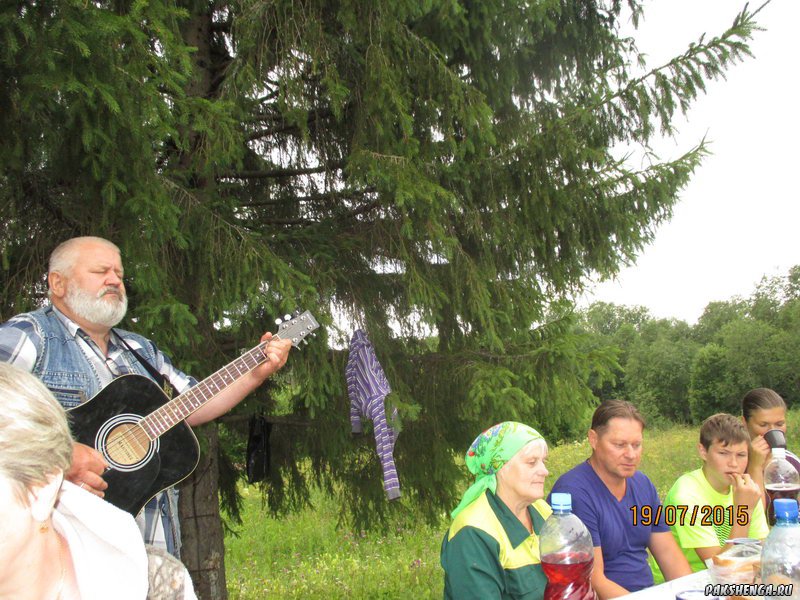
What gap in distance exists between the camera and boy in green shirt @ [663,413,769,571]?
124 inches

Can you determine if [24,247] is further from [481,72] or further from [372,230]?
[481,72]

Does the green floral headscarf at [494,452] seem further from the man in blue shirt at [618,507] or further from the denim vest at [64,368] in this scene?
the denim vest at [64,368]

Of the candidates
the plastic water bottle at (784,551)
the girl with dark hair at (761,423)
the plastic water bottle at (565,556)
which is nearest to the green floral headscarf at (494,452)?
the plastic water bottle at (565,556)

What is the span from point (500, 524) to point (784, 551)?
0.90 metres

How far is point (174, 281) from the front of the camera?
3.83m

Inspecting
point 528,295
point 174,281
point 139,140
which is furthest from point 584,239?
point 139,140

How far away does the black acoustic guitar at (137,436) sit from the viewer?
8.29 feet

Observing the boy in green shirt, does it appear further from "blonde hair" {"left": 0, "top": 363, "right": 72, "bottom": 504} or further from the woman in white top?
"blonde hair" {"left": 0, "top": 363, "right": 72, "bottom": 504}

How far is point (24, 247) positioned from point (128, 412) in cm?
164

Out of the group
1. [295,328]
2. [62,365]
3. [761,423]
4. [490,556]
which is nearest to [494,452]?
[490,556]

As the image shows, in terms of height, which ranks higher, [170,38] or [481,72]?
[481,72]

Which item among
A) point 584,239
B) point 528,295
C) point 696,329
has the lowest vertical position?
point 528,295
